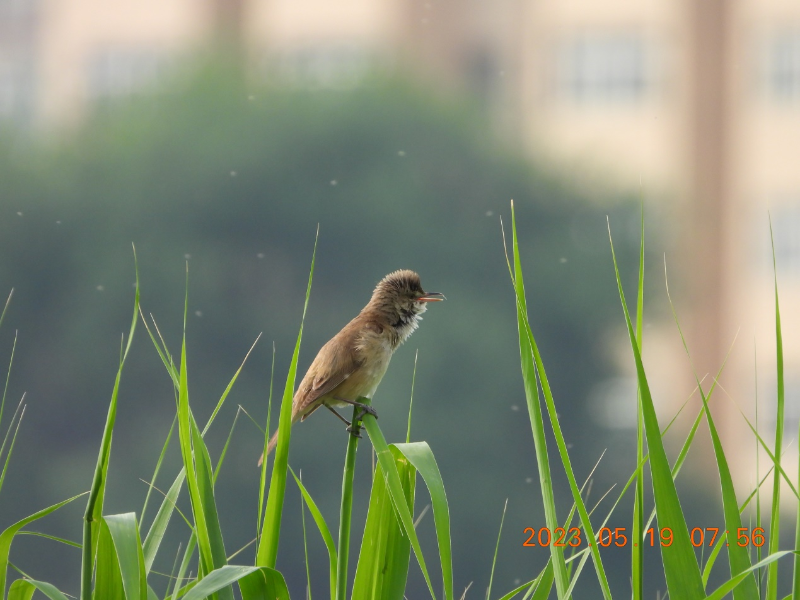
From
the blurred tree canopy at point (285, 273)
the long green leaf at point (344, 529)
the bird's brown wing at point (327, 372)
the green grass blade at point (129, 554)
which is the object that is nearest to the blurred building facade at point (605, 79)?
the blurred tree canopy at point (285, 273)

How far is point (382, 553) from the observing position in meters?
1.46

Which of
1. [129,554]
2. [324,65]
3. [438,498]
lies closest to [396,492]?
[438,498]

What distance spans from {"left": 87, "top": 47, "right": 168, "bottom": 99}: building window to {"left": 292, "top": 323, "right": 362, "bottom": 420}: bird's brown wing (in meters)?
43.2

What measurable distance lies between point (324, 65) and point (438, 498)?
4370cm

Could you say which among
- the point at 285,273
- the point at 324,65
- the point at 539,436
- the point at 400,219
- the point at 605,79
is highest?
the point at 324,65

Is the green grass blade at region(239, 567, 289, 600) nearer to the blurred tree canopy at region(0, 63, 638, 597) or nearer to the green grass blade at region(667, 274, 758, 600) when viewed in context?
the green grass blade at region(667, 274, 758, 600)

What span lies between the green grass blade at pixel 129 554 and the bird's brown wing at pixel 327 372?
3.50 feet

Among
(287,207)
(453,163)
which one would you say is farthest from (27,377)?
(453,163)

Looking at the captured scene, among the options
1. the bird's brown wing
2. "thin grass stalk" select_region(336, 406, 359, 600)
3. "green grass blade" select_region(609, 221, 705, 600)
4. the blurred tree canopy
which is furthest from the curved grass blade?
the blurred tree canopy

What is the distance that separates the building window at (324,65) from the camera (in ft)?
140

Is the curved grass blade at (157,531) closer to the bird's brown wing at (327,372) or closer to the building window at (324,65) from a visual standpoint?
the bird's brown wing at (327,372)

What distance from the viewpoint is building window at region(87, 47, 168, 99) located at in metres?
43.4

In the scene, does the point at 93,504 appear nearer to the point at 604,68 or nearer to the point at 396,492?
the point at 396,492

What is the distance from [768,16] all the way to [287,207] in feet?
65.7
